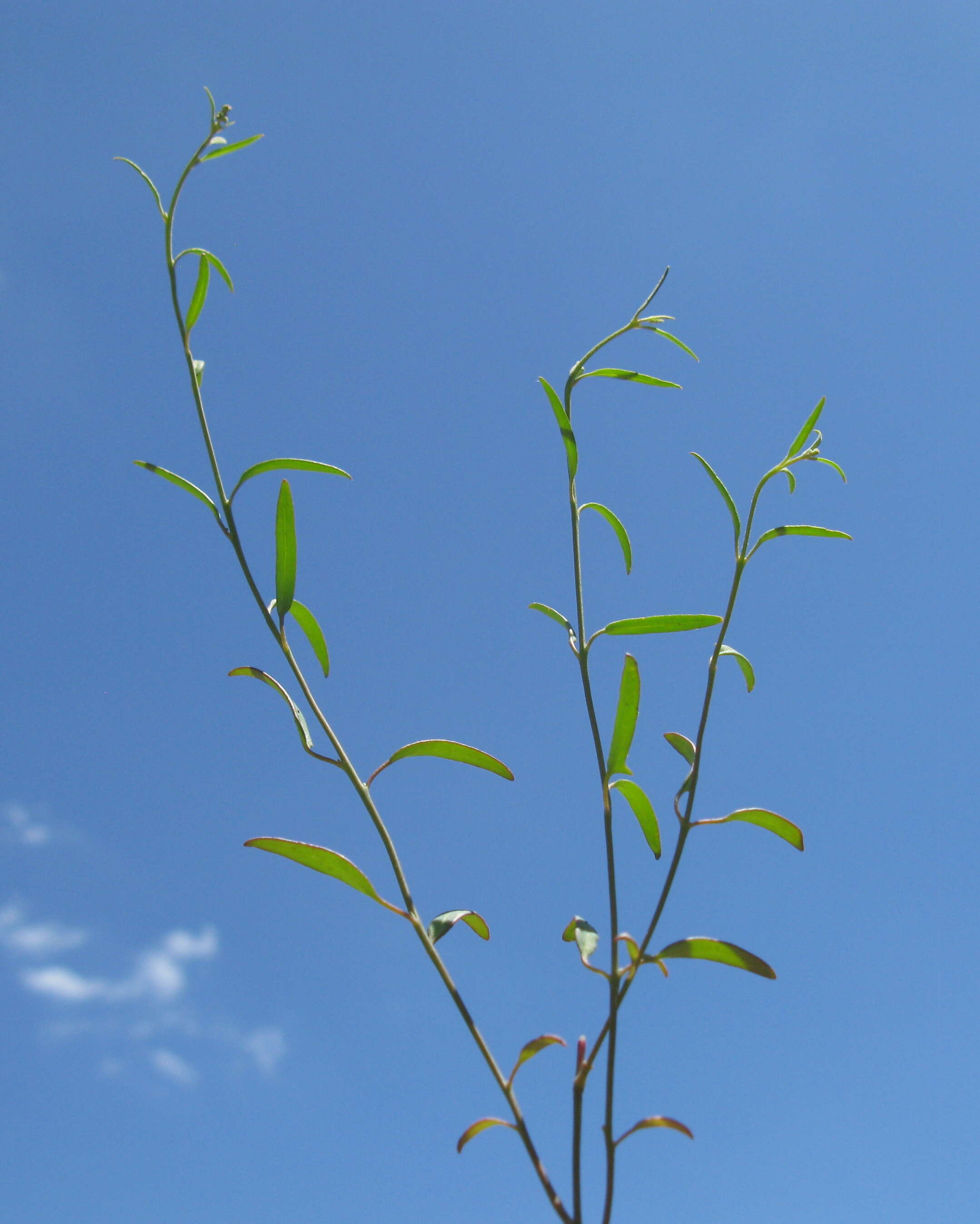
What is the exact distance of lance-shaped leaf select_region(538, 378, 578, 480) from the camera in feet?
3.19

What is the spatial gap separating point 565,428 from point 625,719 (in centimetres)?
33

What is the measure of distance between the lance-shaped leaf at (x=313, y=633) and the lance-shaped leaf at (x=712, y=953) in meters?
0.46

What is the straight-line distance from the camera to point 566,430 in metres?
0.98

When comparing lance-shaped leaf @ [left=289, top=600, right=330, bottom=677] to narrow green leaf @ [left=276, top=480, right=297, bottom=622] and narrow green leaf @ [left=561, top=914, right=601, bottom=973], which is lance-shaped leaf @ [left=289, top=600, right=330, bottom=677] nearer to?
Result: narrow green leaf @ [left=276, top=480, right=297, bottom=622]

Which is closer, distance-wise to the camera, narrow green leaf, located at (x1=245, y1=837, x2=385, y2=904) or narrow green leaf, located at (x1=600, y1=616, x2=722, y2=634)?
narrow green leaf, located at (x1=245, y1=837, x2=385, y2=904)

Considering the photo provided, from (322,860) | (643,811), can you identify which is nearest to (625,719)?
(643,811)

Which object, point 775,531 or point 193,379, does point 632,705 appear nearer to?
point 775,531

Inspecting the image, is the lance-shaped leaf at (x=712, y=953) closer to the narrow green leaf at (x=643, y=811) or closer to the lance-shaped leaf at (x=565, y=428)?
the narrow green leaf at (x=643, y=811)

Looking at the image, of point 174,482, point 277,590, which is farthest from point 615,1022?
point 174,482

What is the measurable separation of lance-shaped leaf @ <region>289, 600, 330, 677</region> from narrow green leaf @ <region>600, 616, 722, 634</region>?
1.01 feet

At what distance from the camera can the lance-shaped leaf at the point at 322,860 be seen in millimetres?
812

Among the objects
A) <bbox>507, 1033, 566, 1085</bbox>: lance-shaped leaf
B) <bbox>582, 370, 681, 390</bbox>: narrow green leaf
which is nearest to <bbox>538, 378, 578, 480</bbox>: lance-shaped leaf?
<bbox>582, 370, 681, 390</bbox>: narrow green leaf

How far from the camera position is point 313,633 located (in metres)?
0.99

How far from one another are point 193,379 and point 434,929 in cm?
59
